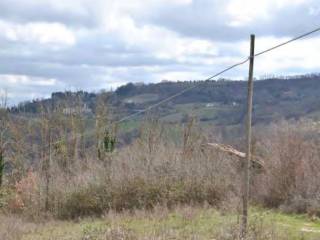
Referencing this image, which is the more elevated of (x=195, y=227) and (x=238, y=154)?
(x=238, y=154)

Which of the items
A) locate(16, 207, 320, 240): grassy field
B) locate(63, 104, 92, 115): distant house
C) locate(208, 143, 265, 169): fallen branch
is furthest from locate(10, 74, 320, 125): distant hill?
locate(16, 207, 320, 240): grassy field

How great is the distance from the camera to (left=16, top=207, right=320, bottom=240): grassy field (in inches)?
527

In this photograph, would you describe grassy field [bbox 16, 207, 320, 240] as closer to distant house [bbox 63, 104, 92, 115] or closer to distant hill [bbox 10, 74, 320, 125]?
distant house [bbox 63, 104, 92, 115]

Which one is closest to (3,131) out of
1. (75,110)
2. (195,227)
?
(75,110)

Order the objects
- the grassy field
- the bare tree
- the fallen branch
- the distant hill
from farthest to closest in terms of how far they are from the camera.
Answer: the distant hill < the bare tree < the fallen branch < the grassy field

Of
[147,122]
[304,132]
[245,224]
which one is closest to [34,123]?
[147,122]

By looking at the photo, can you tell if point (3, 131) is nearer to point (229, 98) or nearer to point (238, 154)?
point (238, 154)

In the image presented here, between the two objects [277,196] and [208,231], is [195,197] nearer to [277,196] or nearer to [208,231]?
[277,196]

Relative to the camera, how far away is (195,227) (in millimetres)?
16016

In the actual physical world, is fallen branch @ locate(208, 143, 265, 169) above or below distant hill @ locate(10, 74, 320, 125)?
below

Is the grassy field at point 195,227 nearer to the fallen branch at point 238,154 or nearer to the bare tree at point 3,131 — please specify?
the fallen branch at point 238,154

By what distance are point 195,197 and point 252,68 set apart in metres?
13.2

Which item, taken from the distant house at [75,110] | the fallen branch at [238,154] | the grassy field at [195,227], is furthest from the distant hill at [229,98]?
the grassy field at [195,227]

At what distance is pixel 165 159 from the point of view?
25.9 meters
